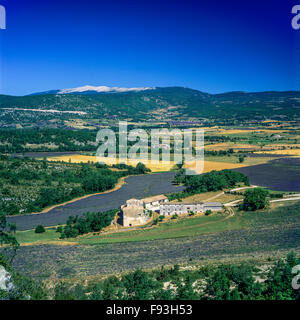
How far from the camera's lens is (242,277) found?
40.9 feet

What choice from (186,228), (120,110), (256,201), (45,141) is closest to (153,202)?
(186,228)

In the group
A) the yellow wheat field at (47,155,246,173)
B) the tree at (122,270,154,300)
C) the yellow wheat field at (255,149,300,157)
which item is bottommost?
the tree at (122,270,154,300)

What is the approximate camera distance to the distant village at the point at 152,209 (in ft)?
86.0

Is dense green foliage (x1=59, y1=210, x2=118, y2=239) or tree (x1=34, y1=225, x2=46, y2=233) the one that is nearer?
dense green foliage (x1=59, y1=210, x2=118, y2=239)

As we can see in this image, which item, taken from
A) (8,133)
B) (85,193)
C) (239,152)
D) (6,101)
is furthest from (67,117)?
(85,193)

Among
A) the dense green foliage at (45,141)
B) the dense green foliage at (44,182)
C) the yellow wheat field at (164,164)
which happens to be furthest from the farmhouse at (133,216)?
the dense green foliage at (45,141)

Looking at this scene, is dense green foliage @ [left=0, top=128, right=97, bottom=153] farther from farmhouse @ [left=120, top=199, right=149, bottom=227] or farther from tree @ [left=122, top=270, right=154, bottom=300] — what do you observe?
tree @ [left=122, top=270, right=154, bottom=300]

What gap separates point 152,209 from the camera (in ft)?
98.8

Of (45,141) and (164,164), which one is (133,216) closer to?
(164,164)

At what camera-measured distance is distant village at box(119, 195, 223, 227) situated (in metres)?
26.2

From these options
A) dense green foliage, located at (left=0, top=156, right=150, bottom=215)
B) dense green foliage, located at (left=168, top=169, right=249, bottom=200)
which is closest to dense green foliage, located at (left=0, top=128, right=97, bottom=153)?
dense green foliage, located at (left=0, top=156, right=150, bottom=215)

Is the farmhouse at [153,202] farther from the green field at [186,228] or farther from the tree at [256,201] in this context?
the tree at [256,201]

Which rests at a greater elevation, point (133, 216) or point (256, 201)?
point (256, 201)
